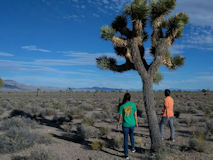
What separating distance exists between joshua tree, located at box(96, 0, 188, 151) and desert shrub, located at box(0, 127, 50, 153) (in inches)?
156

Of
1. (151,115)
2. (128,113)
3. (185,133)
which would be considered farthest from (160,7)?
(185,133)

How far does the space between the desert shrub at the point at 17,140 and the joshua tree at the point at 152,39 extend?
13.0 feet

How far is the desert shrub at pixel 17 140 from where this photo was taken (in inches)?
243

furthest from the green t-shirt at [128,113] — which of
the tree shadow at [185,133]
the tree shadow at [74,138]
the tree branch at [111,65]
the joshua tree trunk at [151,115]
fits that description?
the tree shadow at [185,133]

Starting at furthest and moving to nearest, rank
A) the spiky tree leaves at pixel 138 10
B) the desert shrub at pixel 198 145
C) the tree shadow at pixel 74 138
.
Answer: the tree shadow at pixel 74 138
the spiky tree leaves at pixel 138 10
the desert shrub at pixel 198 145

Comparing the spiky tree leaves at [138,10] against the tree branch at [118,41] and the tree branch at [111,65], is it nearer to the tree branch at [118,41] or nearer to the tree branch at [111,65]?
the tree branch at [118,41]

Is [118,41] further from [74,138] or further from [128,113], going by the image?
[74,138]

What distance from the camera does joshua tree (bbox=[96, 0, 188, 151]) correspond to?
20.5ft

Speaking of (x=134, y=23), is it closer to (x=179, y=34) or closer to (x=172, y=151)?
(x=179, y=34)

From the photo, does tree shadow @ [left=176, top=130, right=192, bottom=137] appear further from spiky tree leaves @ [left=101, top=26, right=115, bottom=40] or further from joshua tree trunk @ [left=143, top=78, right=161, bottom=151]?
spiky tree leaves @ [left=101, top=26, right=115, bottom=40]

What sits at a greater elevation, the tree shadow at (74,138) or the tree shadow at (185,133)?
the tree shadow at (185,133)

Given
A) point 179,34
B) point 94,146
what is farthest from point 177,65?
point 94,146

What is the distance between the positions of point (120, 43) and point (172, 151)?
3972 millimetres

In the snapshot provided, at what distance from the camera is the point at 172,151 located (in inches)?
235
